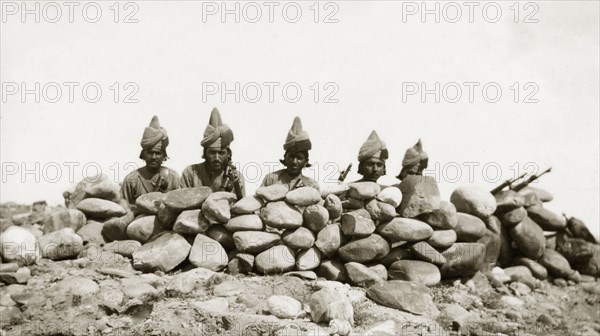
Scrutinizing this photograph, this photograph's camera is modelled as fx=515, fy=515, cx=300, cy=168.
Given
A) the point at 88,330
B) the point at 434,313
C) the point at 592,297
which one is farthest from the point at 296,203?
the point at 592,297

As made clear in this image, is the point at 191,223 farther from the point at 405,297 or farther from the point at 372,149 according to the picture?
the point at 372,149

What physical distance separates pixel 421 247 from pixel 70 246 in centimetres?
479

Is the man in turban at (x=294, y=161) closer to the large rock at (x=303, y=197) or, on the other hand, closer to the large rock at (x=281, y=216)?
the large rock at (x=303, y=197)

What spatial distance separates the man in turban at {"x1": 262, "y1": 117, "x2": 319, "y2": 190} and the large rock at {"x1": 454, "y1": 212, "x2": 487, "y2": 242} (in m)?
2.27

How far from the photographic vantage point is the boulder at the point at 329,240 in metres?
6.92

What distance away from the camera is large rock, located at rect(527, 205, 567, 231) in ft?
30.9

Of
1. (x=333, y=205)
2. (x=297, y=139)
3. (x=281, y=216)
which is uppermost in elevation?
(x=297, y=139)

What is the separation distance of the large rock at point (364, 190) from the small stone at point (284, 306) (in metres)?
2.01

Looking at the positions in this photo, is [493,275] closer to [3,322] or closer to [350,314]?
[350,314]

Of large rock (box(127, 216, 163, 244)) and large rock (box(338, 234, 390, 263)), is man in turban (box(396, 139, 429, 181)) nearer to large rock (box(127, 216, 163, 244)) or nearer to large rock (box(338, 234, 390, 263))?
large rock (box(338, 234, 390, 263))

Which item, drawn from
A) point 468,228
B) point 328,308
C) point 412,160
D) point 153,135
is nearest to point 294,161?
point 412,160

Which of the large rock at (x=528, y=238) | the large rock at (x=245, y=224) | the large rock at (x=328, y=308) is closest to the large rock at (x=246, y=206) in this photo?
the large rock at (x=245, y=224)

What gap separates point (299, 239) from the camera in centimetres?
674

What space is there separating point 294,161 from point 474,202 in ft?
9.67
